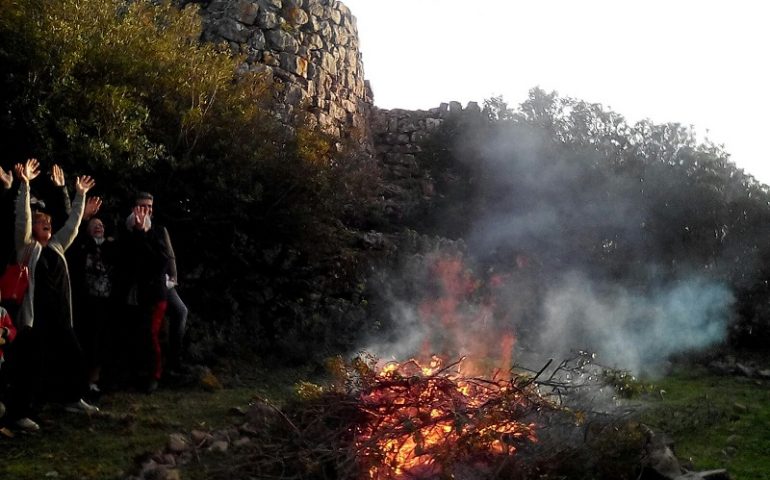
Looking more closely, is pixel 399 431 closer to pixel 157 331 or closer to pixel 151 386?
pixel 157 331

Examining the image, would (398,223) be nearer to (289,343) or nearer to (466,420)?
(289,343)

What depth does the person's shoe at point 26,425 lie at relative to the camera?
591 cm

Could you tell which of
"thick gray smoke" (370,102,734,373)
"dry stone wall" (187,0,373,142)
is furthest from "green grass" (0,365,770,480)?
"dry stone wall" (187,0,373,142)

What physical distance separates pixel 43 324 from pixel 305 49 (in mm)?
10674

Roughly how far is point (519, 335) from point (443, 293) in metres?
1.53

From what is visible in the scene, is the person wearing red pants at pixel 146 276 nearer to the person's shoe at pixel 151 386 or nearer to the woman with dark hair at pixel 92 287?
the person's shoe at pixel 151 386

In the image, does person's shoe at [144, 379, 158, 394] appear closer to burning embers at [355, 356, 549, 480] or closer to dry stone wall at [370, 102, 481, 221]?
burning embers at [355, 356, 549, 480]

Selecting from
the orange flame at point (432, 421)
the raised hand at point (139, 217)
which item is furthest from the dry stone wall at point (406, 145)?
the orange flame at point (432, 421)

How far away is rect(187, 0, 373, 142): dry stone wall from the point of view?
14523 mm

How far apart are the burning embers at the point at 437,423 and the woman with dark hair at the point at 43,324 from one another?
263cm

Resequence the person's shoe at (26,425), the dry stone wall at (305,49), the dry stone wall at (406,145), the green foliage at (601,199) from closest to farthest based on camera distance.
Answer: the person's shoe at (26,425)
the green foliage at (601,199)
the dry stone wall at (305,49)
the dry stone wall at (406,145)

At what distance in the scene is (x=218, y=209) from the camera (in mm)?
10070

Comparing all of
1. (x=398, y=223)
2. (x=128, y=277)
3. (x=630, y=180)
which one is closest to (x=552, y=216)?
(x=630, y=180)

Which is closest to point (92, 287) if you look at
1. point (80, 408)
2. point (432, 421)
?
point (80, 408)
